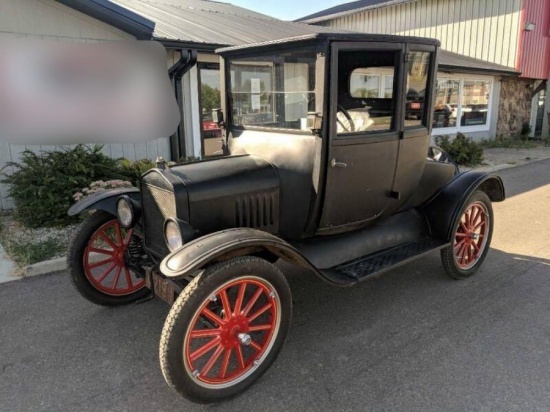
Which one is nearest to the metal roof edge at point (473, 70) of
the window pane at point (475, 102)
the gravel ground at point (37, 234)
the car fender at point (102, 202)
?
the window pane at point (475, 102)

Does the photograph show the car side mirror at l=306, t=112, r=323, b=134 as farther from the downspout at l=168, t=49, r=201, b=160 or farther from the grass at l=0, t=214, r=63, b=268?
the downspout at l=168, t=49, r=201, b=160

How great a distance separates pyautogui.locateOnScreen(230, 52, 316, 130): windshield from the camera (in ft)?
9.52

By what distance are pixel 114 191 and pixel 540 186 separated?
7.90 meters

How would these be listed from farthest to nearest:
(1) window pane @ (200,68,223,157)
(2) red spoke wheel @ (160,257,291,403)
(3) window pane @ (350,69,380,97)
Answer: (1) window pane @ (200,68,223,157) < (3) window pane @ (350,69,380,97) < (2) red spoke wheel @ (160,257,291,403)

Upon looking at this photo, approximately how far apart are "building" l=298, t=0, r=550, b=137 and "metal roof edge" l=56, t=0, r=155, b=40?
9.48 meters

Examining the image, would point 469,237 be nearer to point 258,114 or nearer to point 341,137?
point 341,137

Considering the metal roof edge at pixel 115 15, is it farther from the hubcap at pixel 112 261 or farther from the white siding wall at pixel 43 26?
the hubcap at pixel 112 261

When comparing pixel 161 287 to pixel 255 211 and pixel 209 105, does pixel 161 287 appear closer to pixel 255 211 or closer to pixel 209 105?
pixel 255 211

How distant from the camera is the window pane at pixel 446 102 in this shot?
43.5 feet

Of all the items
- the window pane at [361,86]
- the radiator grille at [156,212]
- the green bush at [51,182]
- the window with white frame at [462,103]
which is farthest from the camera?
the window with white frame at [462,103]

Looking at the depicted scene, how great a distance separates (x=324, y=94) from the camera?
2.71 m

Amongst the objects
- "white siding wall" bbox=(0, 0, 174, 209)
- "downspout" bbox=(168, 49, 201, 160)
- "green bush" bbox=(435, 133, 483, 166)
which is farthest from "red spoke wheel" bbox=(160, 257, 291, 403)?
"green bush" bbox=(435, 133, 483, 166)

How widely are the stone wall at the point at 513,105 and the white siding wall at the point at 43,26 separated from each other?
13958mm

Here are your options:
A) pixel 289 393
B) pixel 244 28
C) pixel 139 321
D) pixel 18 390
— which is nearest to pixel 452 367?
pixel 289 393
